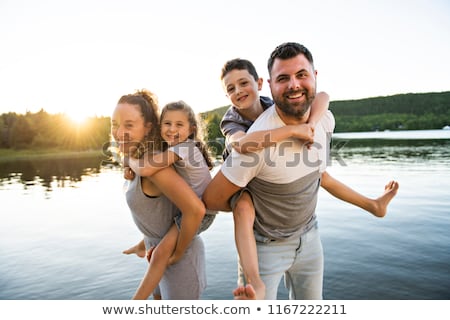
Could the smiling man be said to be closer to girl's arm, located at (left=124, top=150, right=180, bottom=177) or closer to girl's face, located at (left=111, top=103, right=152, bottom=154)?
girl's arm, located at (left=124, top=150, right=180, bottom=177)

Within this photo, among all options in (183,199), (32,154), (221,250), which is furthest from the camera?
(32,154)

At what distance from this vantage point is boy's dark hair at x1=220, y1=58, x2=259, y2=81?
3.58 metres

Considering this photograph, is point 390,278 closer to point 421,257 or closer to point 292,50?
point 421,257

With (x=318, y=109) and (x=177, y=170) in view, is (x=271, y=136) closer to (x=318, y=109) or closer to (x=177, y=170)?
(x=318, y=109)

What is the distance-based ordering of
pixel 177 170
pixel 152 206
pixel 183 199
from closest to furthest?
pixel 183 199
pixel 152 206
pixel 177 170

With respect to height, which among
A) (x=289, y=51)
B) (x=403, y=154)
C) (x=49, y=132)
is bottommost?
(x=403, y=154)

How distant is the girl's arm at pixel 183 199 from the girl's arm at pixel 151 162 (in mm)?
34

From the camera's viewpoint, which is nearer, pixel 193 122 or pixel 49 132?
pixel 193 122

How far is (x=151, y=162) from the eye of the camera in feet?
7.90

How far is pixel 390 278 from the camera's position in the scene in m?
6.38

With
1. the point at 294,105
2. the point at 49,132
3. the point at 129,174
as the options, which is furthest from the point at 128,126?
Result: the point at 49,132

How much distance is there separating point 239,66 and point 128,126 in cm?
143

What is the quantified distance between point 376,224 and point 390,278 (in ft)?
11.6

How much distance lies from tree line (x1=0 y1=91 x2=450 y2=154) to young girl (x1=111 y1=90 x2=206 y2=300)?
43.3 m
